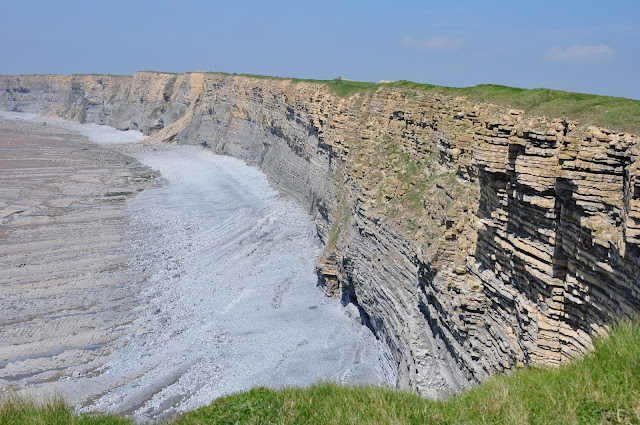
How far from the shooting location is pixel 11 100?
13900cm

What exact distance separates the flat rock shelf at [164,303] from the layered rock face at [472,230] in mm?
2295

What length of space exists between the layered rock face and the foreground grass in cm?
130

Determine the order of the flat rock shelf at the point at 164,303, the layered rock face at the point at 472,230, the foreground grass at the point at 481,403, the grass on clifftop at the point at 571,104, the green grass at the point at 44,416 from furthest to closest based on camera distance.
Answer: the flat rock shelf at the point at 164,303
the grass on clifftop at the point at 571,104
the layered rock face at the point at 472,230
the green grass at the point at 44,416
the foreground grass at the point at 481,403

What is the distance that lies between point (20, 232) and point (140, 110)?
68444mm

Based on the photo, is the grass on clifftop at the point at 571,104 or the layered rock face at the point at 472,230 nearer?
the layered rock face at the point at 472,230

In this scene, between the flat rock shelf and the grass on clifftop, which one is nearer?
the grass on clifftop

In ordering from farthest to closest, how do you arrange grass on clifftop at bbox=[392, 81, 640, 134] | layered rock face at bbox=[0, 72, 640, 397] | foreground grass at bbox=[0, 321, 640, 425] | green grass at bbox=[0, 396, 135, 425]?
grass on clifftop at bbox=[392, 81, 640, 134]
layered rock face at bbox=[0, 72, 640, 397]
green grass at bbox=[0, 396, 135, 425]
foreground grass at bbox=[0, 321, 640, 425]

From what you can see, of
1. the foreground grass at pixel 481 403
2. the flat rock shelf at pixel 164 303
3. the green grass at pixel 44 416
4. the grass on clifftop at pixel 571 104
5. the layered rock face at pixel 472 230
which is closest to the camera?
the foreground grass at pixel 481 403

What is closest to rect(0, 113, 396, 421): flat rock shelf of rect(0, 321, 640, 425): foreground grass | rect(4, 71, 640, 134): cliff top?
rect(0, 321, 640, 425): foreground grass

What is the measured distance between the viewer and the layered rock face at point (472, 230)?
8531mm

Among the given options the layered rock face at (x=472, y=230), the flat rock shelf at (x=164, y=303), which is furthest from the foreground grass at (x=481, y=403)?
the flat rock shelf at (x=164, y=303)

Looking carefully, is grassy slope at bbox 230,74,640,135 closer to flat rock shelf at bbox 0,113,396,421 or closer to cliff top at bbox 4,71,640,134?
cliff top at bbox 4,71,640,134

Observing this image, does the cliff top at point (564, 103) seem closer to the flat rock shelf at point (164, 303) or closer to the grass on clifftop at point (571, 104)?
the grass on clifftop at point (571, 104)

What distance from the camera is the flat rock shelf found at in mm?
17484
